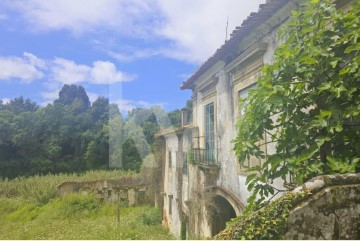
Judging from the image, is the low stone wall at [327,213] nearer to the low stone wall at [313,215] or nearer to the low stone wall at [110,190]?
the low stone wall at [313,215]

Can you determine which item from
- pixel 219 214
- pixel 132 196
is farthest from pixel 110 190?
pixel 219 214

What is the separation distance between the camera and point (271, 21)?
6.27 metres

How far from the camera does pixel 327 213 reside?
9.22ft

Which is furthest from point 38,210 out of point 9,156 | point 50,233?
point 9,156

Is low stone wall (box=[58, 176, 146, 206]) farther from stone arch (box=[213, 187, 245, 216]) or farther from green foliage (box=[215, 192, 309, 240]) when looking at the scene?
green foliage (box=[215, 192, 309, 240])

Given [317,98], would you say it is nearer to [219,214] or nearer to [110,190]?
[219,214]

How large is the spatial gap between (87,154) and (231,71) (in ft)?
89.8

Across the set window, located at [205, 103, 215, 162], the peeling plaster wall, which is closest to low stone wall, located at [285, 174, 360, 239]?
window, located at [205, 103, 215, 162]

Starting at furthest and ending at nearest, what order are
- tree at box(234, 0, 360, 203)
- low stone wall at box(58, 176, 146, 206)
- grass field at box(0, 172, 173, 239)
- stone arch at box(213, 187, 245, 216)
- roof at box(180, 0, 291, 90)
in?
low stone wall at box(58, 176, 146, 206) → grass field at box(0, 172, 173, 239) → stone arch at box(213, 187, 245, 216) → roof at box(180, 0, 291, 90) → tree at box(234, 0, 360, 203)

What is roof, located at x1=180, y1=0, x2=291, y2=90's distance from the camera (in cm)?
591

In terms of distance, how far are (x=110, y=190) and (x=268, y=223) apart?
66.0 ft

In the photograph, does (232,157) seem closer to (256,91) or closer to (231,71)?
(231,71)

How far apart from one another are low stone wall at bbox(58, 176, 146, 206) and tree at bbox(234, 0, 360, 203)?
18.1 metres

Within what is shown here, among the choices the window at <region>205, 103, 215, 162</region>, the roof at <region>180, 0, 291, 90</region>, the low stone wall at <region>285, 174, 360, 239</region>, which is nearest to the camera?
the low stone wall at <region>285, 174, 360, 239</region>
